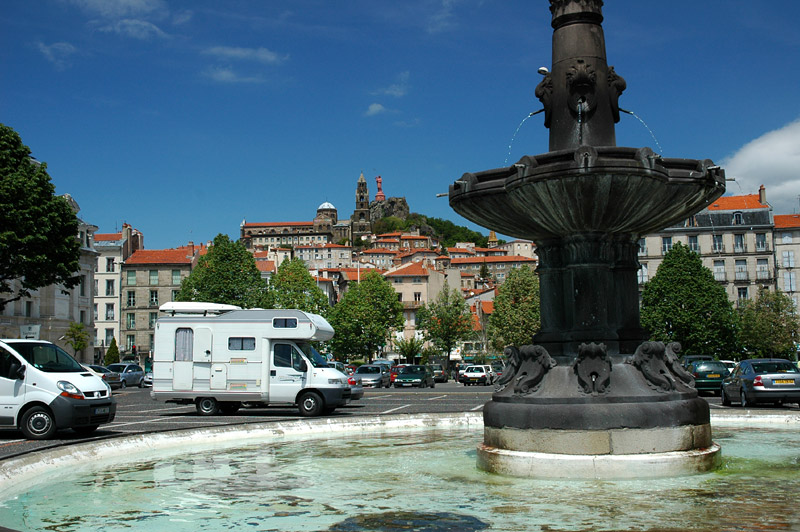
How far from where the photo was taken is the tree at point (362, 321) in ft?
243

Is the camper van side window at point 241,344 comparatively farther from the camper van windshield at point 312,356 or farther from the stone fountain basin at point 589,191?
the stone fountain basin at point 589,191

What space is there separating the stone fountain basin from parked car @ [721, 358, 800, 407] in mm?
13292

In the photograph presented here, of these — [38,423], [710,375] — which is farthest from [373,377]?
[38,423]

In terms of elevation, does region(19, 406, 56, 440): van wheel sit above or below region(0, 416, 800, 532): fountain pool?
above

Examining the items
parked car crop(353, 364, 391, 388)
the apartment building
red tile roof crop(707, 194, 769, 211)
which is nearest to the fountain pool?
parked car crop(353, 364, 391, 388)

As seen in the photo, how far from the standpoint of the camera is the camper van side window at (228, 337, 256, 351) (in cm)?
2086

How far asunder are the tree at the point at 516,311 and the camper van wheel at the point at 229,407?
50109 mm

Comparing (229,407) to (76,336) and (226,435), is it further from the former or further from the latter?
Result: (76,336)

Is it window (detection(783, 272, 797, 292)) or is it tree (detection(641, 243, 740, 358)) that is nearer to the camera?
tree (detection(641, 243, 740, 358))

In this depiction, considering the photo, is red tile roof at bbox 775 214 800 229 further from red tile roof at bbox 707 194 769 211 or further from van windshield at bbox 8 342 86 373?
van windshield at bbox 8 342 86 373

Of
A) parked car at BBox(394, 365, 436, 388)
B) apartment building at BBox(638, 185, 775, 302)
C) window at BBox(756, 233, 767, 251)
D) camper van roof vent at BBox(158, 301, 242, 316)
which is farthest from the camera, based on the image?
window at BBox(756, 233, 767, 251)

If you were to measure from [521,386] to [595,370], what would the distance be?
0.86m

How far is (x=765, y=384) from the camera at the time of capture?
21016 mm

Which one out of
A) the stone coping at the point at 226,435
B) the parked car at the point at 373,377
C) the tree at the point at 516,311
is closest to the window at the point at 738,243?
the tree at the point at 516,311
